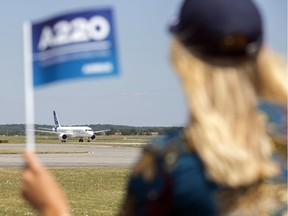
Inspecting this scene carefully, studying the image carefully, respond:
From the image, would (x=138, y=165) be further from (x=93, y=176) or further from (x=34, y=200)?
(x=93, y=176)

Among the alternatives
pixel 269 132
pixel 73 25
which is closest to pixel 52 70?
pixel 73 25

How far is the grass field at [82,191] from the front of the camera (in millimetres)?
13867

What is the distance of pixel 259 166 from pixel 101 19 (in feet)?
1.88

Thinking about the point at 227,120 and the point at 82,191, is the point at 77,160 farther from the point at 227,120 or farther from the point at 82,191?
the point at 227,120

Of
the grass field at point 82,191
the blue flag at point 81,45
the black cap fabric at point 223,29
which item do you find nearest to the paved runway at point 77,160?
the grass field at point 82,191

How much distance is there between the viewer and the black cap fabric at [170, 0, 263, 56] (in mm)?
1812

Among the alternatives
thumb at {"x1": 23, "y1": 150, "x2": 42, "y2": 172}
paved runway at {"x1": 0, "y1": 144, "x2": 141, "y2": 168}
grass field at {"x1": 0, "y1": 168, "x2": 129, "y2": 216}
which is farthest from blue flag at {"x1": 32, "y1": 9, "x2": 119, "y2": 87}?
paved runway at {"x1": 0, "y1": 144, "x2": 141, "y2": 168}

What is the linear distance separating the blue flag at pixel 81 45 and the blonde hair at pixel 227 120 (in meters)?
0.24

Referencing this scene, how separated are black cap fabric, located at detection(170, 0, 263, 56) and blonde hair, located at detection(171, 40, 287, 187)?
31mm

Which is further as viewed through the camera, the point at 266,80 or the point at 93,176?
the point at 93,176

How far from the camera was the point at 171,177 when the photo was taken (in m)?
1.76

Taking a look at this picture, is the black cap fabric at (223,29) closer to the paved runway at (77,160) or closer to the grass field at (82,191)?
the grass field at (82,191)

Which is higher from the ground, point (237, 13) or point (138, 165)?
point (237, 13)

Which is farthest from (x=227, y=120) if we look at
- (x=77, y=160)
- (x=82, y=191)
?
(x=77, y=160)
